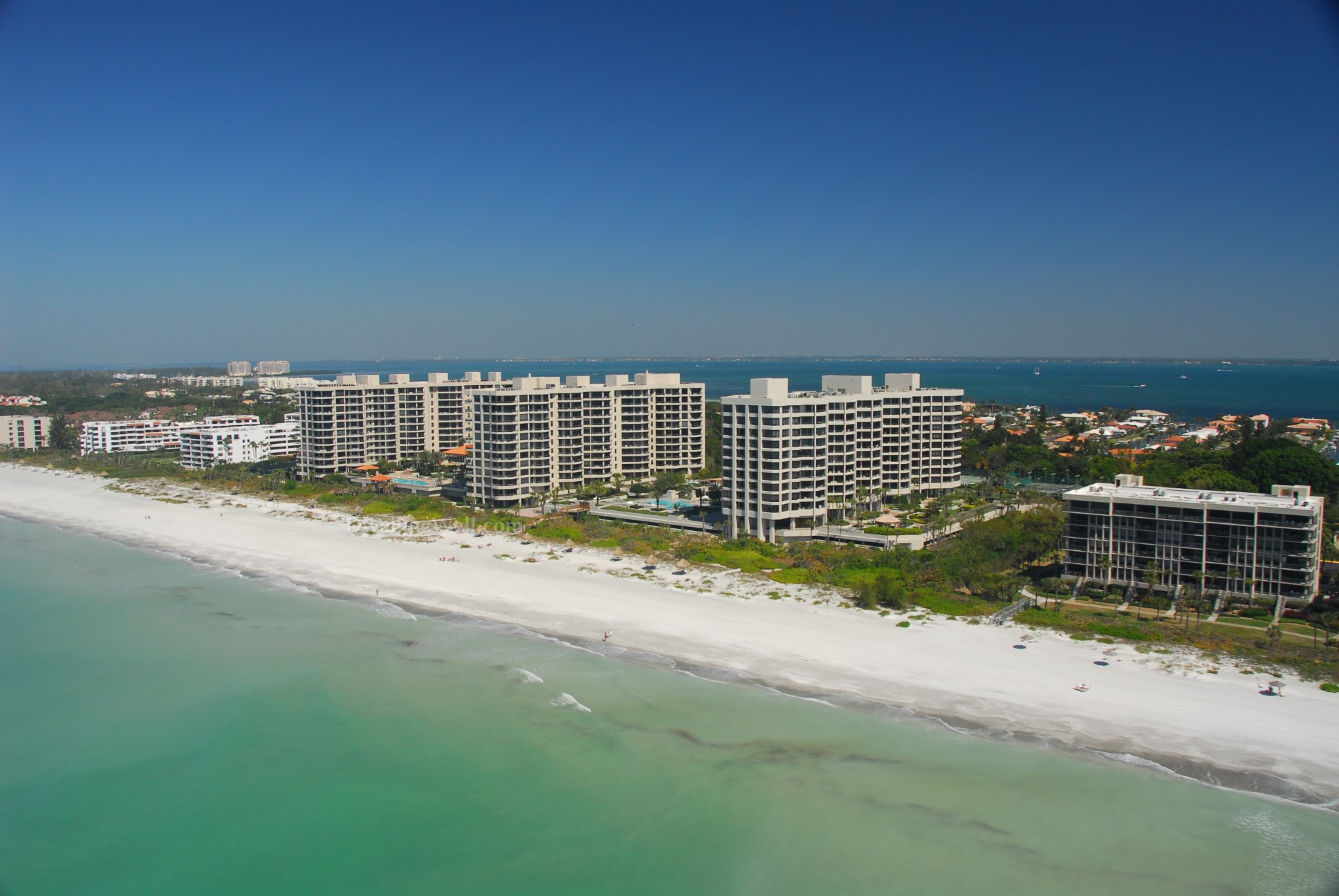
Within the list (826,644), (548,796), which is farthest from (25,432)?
(548,796)

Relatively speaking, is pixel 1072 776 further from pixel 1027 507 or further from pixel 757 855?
pixel 1027 507

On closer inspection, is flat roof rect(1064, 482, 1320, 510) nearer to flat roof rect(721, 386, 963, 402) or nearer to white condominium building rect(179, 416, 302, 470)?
flat roof rect(721, 386, 963, 402)

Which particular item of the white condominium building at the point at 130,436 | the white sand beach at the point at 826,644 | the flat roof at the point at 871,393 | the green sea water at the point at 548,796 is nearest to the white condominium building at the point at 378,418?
the white sand beach at the point at 826,644

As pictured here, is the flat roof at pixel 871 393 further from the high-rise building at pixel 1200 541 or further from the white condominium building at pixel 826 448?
the high-rise building at pixel 1200 541

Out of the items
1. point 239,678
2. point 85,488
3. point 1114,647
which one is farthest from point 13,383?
point 1114,647

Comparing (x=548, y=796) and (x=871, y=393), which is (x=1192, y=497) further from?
(x=548, y=796)
